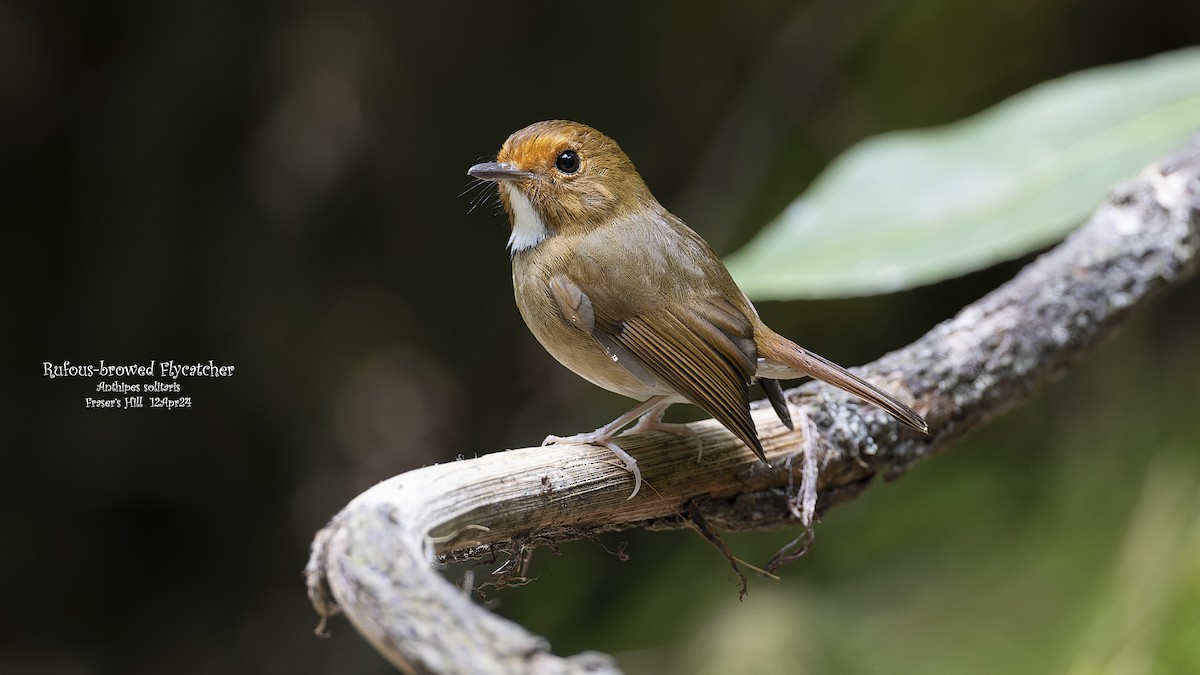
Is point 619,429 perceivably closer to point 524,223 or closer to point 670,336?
point 670,336

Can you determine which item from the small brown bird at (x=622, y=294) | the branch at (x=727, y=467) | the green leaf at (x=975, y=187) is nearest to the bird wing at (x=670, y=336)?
the small brown bird at (x=622, y=294)

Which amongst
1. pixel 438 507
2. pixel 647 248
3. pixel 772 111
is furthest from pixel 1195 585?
pixel 772 111

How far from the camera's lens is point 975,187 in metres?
2.99

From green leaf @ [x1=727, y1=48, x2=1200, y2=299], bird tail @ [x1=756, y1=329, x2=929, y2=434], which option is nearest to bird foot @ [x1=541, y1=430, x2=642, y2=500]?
bird tail @ [x1=756, y1=329, x2=929, y2=434]

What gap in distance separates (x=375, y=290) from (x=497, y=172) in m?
2.52

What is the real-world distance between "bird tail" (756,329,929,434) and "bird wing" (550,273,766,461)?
41 mm

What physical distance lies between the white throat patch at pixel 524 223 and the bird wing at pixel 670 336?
0.15m

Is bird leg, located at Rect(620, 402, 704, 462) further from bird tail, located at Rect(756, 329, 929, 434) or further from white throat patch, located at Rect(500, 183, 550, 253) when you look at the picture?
white throat patch, located at Rect(500, 183, 550, 253)

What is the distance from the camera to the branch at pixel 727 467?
1.23 metres

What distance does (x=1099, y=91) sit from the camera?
3.28 metres

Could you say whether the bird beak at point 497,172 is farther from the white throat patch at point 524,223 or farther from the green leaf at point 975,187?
the green leaf at point 975,187

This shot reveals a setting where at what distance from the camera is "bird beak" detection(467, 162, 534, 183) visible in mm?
2125

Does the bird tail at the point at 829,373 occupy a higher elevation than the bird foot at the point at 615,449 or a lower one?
higher

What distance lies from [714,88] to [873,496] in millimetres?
1901
